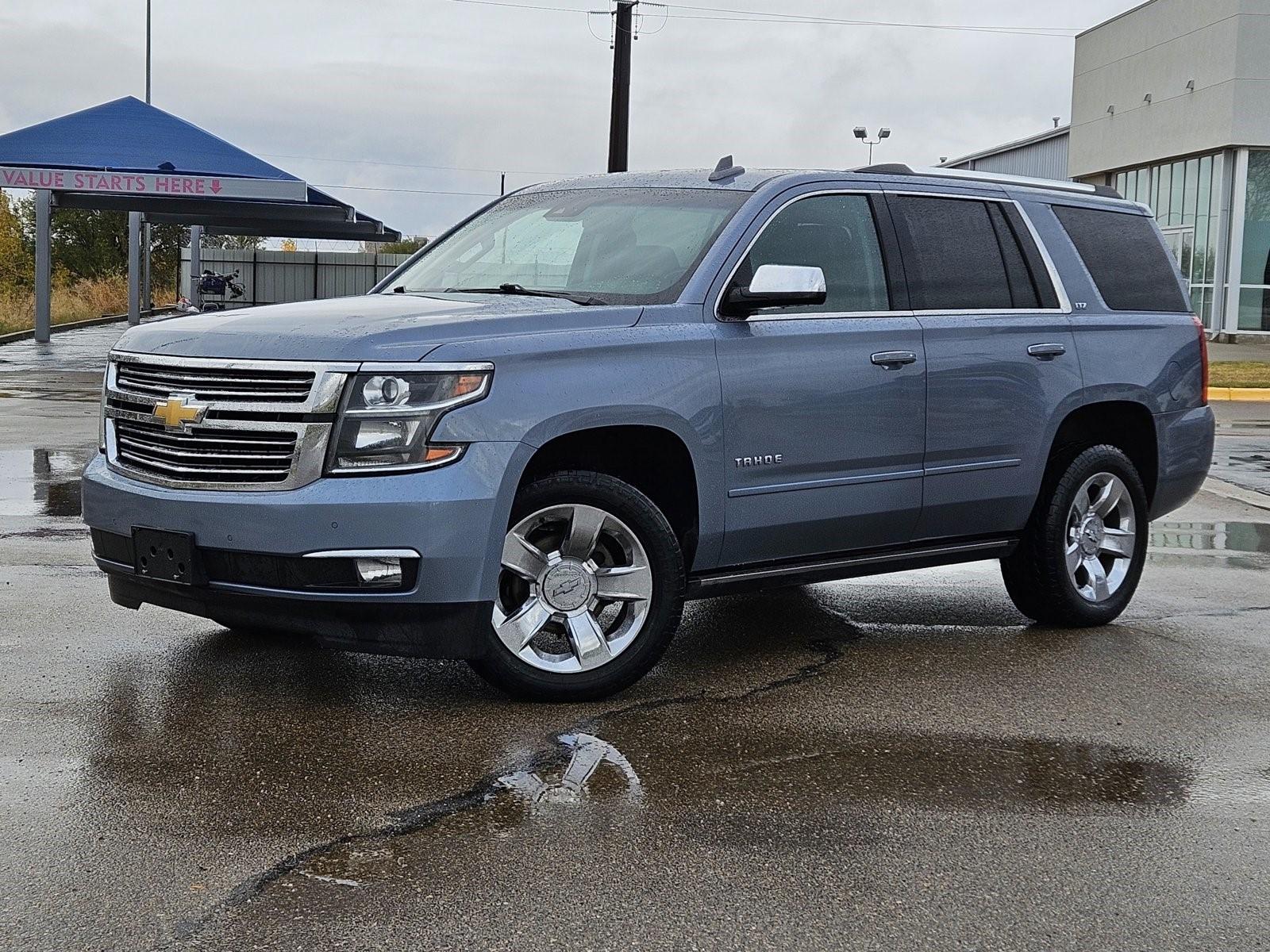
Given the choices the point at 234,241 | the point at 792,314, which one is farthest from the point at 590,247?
the point at 234,241

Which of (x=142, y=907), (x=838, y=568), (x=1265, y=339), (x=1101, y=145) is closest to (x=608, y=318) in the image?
(x=838, y=568)

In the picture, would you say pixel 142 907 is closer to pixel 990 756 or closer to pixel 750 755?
pixel 750 755

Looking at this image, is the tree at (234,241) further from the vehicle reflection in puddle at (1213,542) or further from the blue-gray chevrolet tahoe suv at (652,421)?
the blue-gray chevrolet tahoe suv at (652,421)

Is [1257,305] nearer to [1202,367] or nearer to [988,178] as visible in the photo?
[1202,367]

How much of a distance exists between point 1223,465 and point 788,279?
9611mm

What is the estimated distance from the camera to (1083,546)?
7266mm

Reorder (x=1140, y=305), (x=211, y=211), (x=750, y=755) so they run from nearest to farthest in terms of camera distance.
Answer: (x=750, y=755) → (x=1140, y=305) → (x=211, y=211)

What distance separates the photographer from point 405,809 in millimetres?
4469

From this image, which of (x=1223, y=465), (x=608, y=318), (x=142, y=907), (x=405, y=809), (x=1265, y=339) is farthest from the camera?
(x=1265, y=339)

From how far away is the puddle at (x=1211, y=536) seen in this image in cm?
970

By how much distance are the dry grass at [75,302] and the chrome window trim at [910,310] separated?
114ft

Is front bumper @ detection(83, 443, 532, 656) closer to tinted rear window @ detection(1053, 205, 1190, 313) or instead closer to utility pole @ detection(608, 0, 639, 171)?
tinted rear window @ detection(1053, 205, 1190, 313)

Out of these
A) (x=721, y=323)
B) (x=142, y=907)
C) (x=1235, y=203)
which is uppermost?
(x=1235, y=203)

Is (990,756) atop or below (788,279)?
below
